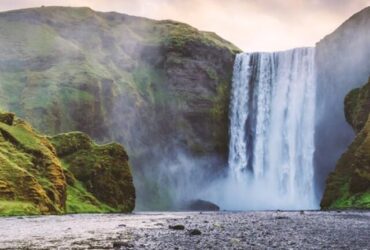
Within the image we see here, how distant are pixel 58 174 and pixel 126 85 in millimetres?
62852

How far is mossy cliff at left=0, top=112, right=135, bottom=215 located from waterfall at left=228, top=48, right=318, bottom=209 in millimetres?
34402

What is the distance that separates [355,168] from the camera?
6844 centimetres

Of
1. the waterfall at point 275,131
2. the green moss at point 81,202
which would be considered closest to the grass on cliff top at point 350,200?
the waterfall at point 275,131

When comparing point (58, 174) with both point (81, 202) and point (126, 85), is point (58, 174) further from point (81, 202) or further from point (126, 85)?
point (126, 85)

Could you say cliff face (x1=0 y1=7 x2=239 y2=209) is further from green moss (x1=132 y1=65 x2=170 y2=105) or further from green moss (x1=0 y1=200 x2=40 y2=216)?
green moss (x1=0 y1=200 x2=40 y2=216)

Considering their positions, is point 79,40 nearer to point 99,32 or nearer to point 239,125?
point 99,32

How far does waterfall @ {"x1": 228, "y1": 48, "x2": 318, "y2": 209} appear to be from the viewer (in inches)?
3883

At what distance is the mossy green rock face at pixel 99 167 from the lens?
75.4 m

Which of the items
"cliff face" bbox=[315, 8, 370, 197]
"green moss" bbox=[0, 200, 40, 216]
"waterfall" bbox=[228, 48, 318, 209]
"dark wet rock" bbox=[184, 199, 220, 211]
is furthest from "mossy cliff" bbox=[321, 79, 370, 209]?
"green moss" bbox=[0, 200, 40, 216]

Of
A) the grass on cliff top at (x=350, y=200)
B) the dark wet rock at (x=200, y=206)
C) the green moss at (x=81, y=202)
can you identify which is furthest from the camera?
the dark wet rock at (x=200, y=206)

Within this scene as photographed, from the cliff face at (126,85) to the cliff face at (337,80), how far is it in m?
25.5

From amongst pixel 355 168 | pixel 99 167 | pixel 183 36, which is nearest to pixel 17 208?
pixel 99 167

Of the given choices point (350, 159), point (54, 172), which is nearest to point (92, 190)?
point (54, 172)

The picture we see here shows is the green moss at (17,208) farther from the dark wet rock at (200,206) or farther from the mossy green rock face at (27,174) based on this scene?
the dark wet rock at (200,206)
